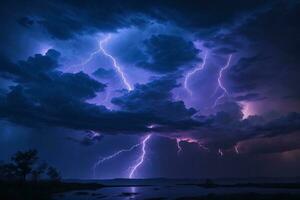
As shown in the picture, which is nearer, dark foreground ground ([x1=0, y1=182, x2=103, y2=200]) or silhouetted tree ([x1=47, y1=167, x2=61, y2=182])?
dark foreground ground ([x1=0, y1=182, x2=103, y2=200])

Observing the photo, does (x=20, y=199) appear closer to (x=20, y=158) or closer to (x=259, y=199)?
(x=259, y=199)

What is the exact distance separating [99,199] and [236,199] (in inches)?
914

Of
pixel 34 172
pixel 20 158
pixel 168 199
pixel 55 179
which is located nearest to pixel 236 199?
pixel 168 199

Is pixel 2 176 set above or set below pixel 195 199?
above

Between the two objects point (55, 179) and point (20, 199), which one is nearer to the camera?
point (20, 199)

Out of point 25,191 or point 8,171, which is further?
point 8,171

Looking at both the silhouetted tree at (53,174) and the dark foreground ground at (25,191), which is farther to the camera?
the silhouetted tree at (53,174)

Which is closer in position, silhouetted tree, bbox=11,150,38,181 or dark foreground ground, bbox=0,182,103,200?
dark foreground ground, bbox=0,182,103,200

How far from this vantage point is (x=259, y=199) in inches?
1651

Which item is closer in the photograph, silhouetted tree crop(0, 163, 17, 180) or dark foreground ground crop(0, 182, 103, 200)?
dark foreground ground crop(0, 182, 103, 200)

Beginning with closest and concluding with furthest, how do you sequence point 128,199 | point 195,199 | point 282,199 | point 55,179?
point 282,199, point 195,199, point 128,199, point 55,179

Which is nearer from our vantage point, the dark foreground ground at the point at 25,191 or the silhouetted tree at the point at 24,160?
the dark foreground ground at the point at 25,191

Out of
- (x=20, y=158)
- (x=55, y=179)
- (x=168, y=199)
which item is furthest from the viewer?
(x=55, y=179)

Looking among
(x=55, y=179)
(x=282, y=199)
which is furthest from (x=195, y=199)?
(x=55, y=179)
